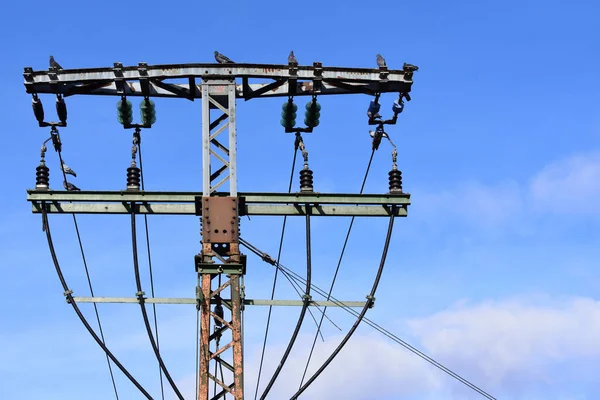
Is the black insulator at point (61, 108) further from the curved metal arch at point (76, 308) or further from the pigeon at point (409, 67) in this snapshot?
the pigeon at point (409, 67)

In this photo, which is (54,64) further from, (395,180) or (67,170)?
(395,180)

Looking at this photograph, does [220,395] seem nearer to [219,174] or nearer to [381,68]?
[219,174]

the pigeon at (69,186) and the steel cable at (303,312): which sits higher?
the pigeon at (69,186)

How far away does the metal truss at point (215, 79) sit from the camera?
19812mm

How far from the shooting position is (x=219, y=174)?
1923cm

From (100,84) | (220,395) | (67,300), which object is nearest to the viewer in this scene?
(220,395)

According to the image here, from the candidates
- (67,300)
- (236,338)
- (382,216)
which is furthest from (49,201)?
(382,216)

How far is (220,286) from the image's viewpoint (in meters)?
18.3

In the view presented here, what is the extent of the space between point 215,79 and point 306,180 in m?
2.41

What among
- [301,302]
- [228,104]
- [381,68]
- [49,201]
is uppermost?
[381,68]

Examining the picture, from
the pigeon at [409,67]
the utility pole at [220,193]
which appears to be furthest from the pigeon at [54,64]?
the pigeon at [409,67]

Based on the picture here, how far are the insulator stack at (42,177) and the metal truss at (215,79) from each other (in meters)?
1.56

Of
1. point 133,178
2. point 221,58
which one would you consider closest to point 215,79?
point 221,58

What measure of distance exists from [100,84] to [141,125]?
1053mm
